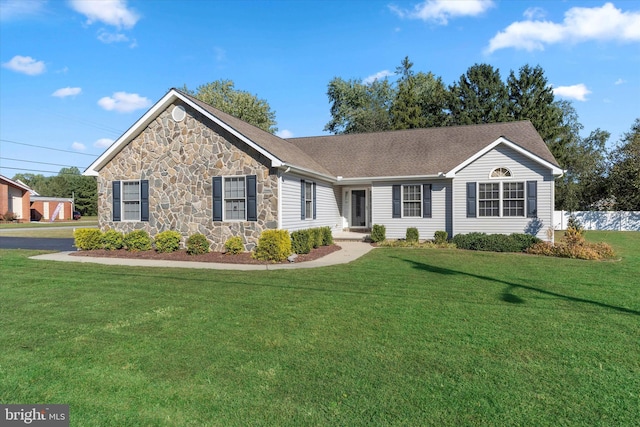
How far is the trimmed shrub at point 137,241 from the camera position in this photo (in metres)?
14.4

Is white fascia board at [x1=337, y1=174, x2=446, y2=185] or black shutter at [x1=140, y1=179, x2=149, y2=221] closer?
black shutter at [x1=140, y1=179, x2=149, y2=221]

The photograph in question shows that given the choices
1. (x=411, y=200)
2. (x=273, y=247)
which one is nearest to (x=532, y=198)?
(x=411, y=200)

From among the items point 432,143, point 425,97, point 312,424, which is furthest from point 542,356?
point 425,97

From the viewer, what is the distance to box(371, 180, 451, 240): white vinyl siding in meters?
16.8

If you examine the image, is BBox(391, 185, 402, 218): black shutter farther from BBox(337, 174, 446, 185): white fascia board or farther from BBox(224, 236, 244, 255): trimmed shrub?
BBox(224, 236, 244, 255): trimmed shrub

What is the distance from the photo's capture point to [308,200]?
1605cm

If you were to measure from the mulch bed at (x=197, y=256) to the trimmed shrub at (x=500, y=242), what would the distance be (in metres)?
5.17

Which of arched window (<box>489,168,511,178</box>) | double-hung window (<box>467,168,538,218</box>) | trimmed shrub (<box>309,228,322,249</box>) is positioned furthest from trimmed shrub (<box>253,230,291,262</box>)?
arched window (<box>489,168,511,178</box>)

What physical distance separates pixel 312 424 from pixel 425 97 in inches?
1405

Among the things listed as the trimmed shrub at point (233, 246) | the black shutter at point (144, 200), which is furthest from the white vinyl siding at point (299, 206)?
the black shutter at point (144, 200)

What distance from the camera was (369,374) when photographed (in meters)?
3.99

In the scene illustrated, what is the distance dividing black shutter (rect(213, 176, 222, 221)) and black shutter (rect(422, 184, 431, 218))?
848 centimetres

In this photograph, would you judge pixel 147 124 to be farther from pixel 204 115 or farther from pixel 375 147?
pixel 375 147

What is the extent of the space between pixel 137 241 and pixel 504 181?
45.8 ft
